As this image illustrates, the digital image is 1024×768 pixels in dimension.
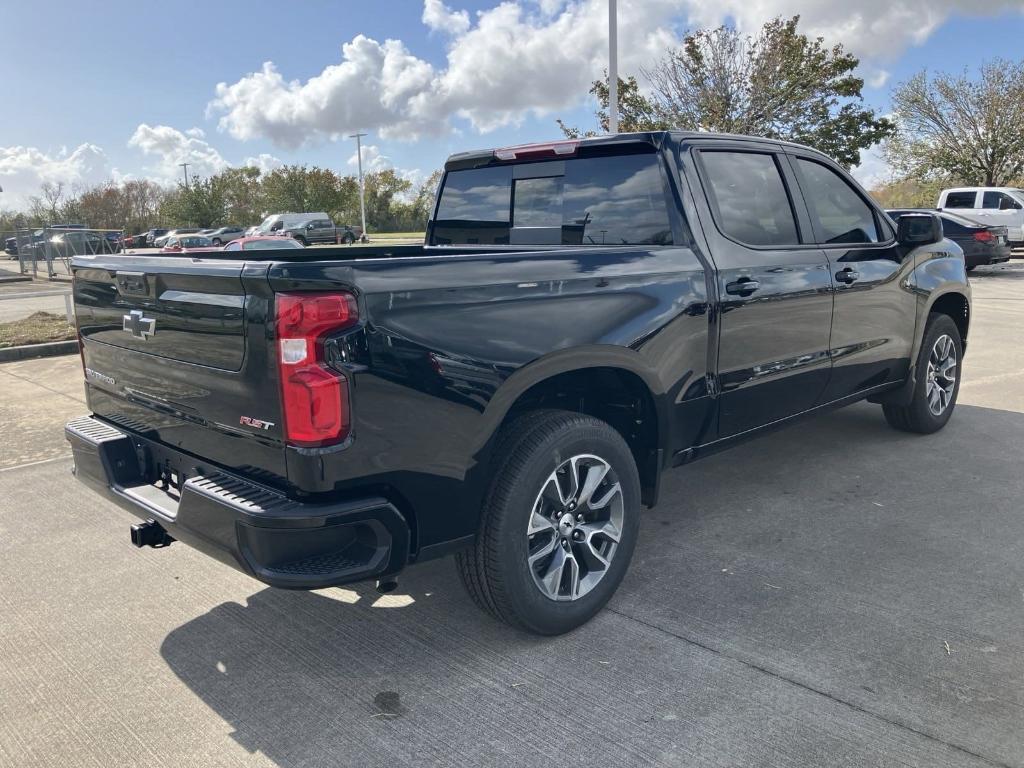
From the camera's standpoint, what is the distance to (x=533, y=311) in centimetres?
289

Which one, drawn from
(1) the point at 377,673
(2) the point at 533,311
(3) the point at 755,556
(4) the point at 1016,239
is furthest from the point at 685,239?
(4) the point at 1016,239

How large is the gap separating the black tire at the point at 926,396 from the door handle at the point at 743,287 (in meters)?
2.19

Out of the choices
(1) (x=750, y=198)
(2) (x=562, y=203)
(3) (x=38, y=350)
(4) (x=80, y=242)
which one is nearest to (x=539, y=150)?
(2) (x=562, y=203)

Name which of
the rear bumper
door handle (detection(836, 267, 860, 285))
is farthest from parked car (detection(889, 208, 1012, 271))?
the rear bumper

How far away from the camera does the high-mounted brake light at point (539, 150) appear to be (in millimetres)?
3938

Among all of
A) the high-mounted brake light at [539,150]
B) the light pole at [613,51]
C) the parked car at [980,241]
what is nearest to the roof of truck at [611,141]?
the high-mounted brake light at [539,150]

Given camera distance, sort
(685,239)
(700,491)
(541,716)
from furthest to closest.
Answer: (700,491) < (685,239) < (541,716)

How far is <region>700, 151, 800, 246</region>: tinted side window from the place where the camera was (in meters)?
3.81

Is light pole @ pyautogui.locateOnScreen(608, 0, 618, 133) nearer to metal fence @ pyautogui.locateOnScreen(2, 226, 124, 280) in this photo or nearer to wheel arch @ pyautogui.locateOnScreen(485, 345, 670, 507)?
wheel arch @ pyautogui.locateOnScreen(485, 345, 670, 507)

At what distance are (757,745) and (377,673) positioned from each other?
1.31m

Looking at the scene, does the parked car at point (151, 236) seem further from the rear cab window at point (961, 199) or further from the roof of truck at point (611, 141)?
the roof of truck at point (611, 141)

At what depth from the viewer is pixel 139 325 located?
2.98 m

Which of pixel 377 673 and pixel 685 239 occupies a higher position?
pixel 685 239

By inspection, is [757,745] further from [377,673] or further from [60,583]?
[60,583]
